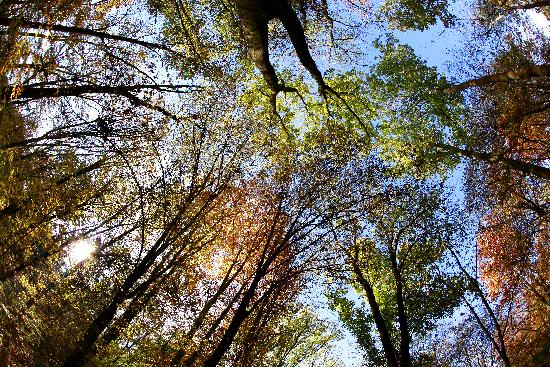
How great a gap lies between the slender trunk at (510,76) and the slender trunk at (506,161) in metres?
2.05

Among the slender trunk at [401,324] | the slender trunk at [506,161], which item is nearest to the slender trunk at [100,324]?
the slender trunk at [401,324]

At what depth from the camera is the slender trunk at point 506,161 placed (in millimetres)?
10266

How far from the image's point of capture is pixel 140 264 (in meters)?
10.6

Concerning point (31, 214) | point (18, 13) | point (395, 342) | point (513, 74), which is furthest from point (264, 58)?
point (395, 342)

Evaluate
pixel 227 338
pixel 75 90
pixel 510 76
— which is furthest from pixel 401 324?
pixel 75 90

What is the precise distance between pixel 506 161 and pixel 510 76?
2.78 metres

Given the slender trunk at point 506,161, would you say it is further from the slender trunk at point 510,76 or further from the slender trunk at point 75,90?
the slender trunk at point 75,90

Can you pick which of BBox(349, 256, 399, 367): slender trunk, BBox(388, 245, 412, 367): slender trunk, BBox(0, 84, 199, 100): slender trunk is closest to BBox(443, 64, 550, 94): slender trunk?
BBox(388, 245, 412, 367): slender trunk

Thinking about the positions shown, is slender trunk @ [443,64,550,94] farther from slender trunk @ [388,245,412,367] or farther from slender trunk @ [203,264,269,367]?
slender trunk @ [203,264,269,367]

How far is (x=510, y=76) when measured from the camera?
9.70 meters

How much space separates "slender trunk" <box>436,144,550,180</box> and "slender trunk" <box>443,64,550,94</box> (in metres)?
2.05

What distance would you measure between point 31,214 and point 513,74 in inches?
457

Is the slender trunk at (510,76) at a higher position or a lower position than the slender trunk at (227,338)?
higher

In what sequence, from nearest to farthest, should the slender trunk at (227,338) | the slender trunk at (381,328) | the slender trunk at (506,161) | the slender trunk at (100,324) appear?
1. the slender trunk at (100,324)
2. the slender trunk at (227,338)
3. the slender trunk at (506,161)
4. the slender trunk at (381,328)
